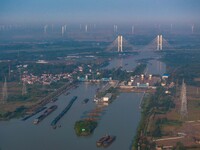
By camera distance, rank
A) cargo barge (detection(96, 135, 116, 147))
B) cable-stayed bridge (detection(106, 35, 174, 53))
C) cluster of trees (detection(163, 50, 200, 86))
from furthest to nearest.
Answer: cable-stayed bridge (detection(106, 35, 174, 53))
cluster of trees (detection(163, 50, 200, 86))
cargo barge (detection(96, 135, 116, 147))

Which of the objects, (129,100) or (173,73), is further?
(173,73)

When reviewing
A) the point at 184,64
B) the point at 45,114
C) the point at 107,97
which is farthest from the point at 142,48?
the point at 45,114

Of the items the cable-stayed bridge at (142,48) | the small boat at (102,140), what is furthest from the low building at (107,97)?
the cable-stayed bridge at (142,48)

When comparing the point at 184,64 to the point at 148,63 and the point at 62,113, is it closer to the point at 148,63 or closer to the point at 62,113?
the point at 148,63

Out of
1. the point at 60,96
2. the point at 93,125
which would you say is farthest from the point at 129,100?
the point at 93,125

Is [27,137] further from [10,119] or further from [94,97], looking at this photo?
[94,97]

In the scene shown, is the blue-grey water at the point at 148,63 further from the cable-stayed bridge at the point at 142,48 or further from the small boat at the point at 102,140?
the small boat at the point at 102,140

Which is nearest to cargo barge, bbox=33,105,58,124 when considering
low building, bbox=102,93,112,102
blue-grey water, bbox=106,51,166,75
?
low building, bbox=102,93,112,102

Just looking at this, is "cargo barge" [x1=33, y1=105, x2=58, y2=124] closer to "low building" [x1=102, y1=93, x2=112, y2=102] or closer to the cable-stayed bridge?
"low building" [x1=102, y1=93, x2=112, y2=102]
